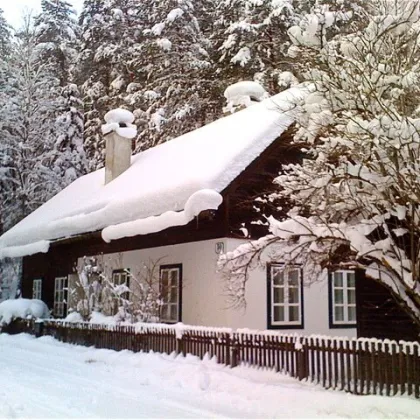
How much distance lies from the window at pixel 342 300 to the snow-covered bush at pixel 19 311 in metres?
10.2

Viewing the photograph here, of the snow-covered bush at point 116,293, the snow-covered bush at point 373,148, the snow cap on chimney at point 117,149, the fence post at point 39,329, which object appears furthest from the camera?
the snow cap on chimney at point 117,149

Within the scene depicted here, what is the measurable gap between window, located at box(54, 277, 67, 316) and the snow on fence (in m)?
8.22

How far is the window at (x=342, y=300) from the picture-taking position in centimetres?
1587

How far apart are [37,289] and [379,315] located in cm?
1685

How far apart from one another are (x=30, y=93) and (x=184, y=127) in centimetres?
829

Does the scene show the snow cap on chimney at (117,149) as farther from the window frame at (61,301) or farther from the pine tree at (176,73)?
the pine tree at (176,73)

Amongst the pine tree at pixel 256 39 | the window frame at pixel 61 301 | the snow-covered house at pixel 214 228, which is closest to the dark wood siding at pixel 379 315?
the snow-covered house at pixel 214 228

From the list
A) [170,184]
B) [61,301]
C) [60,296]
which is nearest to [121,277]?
[170,184]

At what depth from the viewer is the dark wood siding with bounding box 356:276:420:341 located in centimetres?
1148

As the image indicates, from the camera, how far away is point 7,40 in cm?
3531

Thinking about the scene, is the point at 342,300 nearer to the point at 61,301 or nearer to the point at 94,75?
the point at 61,301

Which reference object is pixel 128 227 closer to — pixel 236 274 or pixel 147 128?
pixel 236 274

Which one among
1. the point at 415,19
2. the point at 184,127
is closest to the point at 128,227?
the point at 415,19

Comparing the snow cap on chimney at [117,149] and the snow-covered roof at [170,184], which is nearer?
the snow-covered roof at [170,184]
